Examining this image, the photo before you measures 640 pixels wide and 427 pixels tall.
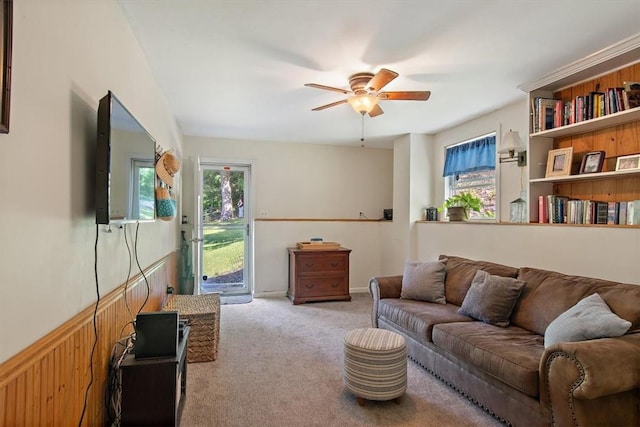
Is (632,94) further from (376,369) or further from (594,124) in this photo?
(376,369)

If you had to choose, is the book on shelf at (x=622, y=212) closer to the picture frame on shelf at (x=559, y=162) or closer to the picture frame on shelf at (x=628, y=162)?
the picture frame on shelf at (x=628, y=162)

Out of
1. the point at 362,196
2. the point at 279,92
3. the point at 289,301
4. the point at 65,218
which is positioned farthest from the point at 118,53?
the point at 362,196

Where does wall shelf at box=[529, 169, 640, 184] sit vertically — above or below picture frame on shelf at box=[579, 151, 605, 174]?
below

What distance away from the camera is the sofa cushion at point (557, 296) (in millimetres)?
2076

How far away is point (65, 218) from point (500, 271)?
3075 millimetres

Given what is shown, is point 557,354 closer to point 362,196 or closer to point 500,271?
point 500,271

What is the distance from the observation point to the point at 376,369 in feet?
7.41

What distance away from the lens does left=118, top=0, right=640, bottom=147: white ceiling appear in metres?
2.01

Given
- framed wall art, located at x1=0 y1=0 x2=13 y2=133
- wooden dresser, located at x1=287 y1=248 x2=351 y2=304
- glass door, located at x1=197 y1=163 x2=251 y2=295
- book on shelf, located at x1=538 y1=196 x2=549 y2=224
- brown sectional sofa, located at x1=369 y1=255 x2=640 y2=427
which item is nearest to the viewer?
framed wall art, located at x1=0 y1=0 x2=13 y2=133

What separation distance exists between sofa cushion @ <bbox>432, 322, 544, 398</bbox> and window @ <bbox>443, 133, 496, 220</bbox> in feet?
6.34

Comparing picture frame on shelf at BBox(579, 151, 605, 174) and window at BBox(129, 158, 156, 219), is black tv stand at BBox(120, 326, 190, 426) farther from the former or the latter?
picture frame on shelf at BBox(579, 151, 605, 174)

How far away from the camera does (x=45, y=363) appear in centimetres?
117

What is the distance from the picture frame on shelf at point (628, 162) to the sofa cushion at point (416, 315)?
5.09ft

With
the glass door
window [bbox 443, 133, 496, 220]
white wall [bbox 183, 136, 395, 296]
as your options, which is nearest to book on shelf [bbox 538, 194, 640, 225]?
window [bbox 443, 133, 496, 220]
